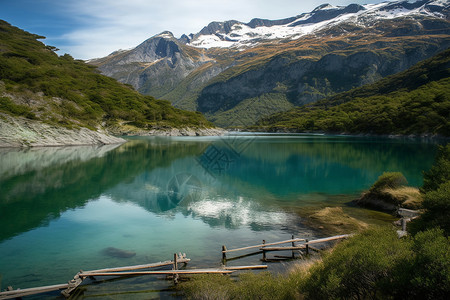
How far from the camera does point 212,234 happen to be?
46.0 ft

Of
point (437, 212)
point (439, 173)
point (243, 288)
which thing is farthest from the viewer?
point (439, 173)

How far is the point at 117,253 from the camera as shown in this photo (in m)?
11.8

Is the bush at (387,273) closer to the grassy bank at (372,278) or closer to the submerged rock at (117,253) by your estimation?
the grassy bank at (372,278)

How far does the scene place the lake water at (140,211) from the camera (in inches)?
423

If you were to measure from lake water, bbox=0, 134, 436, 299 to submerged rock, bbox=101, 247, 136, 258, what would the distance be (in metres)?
0.10

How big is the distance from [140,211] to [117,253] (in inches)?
279

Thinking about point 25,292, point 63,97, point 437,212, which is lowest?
point 25,292

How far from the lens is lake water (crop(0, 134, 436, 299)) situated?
1074 cm

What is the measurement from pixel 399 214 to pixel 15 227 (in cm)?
2251

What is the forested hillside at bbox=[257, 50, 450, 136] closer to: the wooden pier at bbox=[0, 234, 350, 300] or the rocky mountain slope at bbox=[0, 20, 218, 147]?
the rocky mountain slope at bbox=[0, 20, 218, 147]

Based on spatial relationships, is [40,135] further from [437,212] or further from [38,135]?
[437,212]

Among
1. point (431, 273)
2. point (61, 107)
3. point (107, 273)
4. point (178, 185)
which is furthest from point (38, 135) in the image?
point (431, 273)

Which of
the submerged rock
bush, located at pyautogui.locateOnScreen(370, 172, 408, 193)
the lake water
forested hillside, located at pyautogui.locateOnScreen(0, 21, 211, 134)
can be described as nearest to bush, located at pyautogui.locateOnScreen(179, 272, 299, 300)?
the lake water

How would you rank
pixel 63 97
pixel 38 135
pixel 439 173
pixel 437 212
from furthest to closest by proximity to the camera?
pixel 63 97
pixel 38 135
pixel 439 173
pixel 437 212
